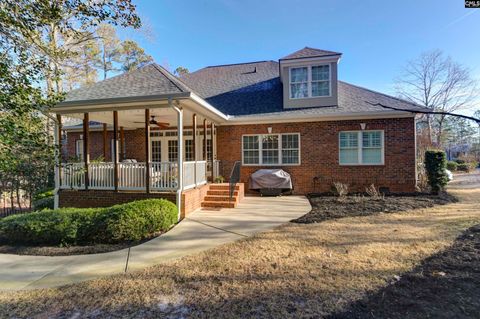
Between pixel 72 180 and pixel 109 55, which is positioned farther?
pixel 109 55

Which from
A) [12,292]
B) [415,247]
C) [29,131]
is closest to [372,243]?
[415,247]

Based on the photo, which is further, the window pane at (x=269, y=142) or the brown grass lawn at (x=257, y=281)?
the window pane at (x=269, y=142)

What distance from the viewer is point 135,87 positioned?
26.1 feet

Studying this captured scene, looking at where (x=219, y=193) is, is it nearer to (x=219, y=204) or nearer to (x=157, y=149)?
(x=219, y=204)

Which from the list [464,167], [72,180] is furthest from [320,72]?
[464,167]

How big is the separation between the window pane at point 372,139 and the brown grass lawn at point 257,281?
18.9ft

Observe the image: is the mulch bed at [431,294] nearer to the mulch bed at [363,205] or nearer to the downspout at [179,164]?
the mulch bed at [363,205]

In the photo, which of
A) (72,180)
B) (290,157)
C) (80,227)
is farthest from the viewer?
(290,157)

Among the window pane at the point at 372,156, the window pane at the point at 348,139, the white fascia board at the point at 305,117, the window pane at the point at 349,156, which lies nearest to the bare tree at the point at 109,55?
the white fascia board at the point at 305,117

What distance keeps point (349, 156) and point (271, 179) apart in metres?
3.51

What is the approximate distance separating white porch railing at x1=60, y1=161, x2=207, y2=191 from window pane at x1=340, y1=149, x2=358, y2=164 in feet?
21.1

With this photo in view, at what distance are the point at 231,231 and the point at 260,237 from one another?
0.84 meters

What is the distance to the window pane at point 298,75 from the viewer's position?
38.9ft

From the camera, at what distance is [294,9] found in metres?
11.8
